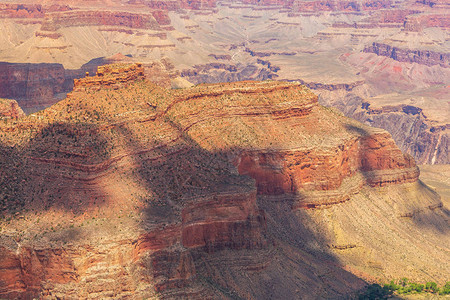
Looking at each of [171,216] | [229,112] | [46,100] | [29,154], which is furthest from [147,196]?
[46,100]

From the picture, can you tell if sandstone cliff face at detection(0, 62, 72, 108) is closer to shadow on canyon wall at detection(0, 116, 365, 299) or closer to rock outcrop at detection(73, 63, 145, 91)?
rock outcrop at detection(73, 63, 145, 91)

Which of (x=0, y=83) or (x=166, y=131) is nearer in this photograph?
(x=166, y=131)

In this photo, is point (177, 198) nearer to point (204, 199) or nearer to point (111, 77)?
point (204, 199)

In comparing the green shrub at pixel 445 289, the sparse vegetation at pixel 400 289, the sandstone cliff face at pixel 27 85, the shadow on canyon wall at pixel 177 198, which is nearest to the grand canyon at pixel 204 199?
the shadow on canyon wall at pixel 177 198

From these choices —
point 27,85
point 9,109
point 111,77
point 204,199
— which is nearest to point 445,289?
point 204,199

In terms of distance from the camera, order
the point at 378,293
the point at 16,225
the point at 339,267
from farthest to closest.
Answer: the point at 339,267
the point at 378,293
the point at 16,225

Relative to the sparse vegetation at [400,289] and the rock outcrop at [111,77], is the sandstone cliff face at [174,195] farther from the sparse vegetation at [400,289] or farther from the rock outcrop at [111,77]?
the sparse vegetation at [400,289]

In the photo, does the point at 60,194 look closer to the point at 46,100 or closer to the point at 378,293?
the point at 378,293

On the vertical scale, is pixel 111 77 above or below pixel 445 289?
above
